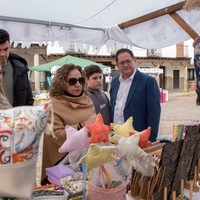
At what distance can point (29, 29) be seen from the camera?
9.17ft

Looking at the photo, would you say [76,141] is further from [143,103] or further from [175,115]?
[175,115]

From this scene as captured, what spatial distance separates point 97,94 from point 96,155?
7.05 ft

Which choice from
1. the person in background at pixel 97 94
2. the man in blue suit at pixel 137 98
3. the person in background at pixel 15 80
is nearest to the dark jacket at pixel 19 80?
the person in background at pixel 15 80

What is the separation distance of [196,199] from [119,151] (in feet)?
1.54

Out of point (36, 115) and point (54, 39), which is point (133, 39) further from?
point (36, 115)

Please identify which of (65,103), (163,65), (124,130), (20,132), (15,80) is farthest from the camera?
(163,65)

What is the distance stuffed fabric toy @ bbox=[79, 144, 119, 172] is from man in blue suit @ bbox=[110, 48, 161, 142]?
1.78 meters

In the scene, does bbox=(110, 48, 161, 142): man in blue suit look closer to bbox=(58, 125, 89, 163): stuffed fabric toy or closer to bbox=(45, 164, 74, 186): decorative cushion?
bbox=(45, 164, 74, 186): decorative cushion

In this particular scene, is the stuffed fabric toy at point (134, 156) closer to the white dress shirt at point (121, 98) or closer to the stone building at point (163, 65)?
the white dress shirt at point (121, 98)

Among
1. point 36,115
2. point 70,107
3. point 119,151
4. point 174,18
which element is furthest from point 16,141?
point 174,18

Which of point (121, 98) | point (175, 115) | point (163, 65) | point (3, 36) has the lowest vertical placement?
point (175, 115)

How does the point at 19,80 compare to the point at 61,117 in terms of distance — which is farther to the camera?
the point at 19,80

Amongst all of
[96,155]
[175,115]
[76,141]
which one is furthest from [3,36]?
[175,115]

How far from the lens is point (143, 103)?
8.71 feet
